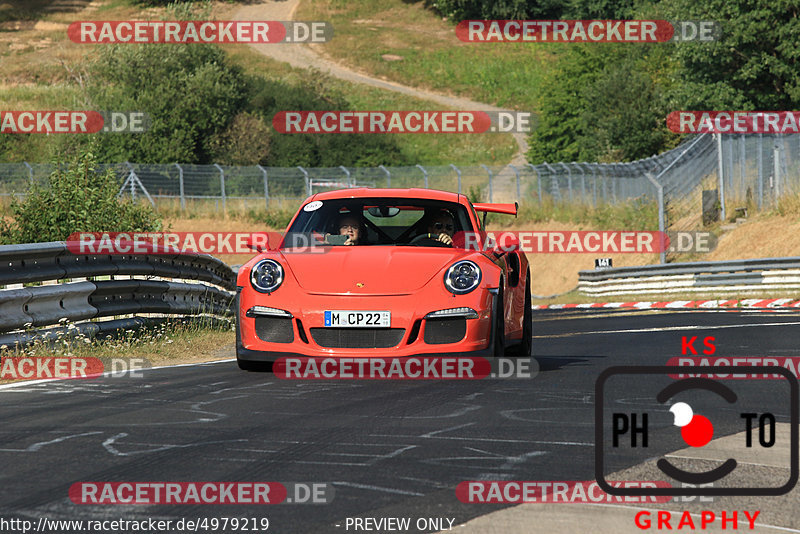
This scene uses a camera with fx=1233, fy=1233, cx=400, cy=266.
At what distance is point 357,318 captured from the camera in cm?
874

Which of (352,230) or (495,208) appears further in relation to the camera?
(495,208)

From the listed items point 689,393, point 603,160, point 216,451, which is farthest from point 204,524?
point 603,160

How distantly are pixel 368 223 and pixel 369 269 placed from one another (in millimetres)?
1293

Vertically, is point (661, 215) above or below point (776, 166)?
below

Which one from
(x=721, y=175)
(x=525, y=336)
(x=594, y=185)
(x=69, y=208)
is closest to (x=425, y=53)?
(x=594, y=185)

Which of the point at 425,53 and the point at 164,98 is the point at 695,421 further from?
the point at 425,53

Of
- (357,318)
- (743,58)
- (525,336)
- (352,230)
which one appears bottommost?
(525,336)

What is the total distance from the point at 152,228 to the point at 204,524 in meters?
13.9

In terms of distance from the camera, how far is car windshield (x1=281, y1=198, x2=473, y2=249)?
10.1 metres

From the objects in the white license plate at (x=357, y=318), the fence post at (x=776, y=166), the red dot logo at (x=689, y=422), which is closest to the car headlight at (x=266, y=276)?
the white license plate at (x=357, y=318)

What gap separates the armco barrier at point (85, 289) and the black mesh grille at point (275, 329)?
245cm

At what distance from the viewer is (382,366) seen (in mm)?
9922

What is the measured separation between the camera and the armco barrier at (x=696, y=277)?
85.4 feet

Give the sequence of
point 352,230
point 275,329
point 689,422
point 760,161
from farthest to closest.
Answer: point 760,161 < point 352,230 < point 275,329 < point 689,422
